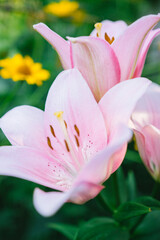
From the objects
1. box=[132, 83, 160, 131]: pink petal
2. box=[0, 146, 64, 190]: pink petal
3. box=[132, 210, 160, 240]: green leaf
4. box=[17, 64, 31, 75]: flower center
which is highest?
box=[132, 83, 160, 131]: pink petal

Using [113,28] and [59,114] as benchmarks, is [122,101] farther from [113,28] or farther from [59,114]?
[113,28]

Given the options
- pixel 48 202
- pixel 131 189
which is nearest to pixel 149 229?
pixel 131 189

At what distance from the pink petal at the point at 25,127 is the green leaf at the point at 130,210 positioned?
16 centimetres

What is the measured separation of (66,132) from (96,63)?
0.11m

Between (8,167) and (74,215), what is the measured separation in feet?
1.62

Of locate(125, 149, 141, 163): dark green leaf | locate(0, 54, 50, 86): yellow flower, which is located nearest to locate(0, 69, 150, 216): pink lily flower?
locate(0, 54, 50, 86): yellow flower

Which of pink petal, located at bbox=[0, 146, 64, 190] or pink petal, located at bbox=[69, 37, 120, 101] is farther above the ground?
pink petal, located at bbox=[69, 37, 120, 101]

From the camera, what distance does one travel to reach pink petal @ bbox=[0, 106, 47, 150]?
50 cm

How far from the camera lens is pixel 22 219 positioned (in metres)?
0.97

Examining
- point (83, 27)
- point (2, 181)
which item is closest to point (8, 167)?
point (2, 181)

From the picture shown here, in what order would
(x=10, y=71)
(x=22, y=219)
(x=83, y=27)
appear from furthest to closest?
(x=83, y=27)
(x=22, y=219)
(x=10, y=71)

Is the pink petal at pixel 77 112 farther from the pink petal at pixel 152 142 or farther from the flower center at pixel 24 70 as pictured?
the flower center at pixel 24 70

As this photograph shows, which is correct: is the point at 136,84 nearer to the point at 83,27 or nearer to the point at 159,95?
the point at 159,95

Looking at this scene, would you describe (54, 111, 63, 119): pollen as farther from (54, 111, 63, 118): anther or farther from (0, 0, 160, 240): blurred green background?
(0, 0, 160, 240): blurred green background
